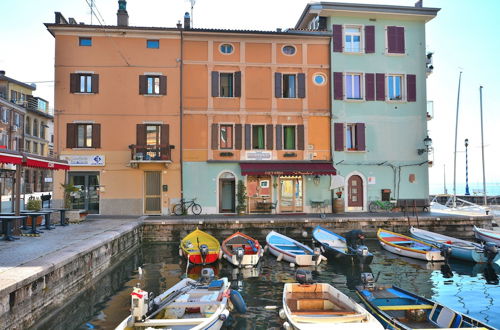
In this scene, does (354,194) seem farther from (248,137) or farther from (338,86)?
(248,137)

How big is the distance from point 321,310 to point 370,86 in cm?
2078

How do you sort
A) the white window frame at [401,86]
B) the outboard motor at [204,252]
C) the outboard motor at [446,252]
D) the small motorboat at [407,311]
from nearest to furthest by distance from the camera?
the small motorboat at [407,311] < the outboard motor at [204,252] < the outboard motor at [446,252] < the white window frame at [401,86]

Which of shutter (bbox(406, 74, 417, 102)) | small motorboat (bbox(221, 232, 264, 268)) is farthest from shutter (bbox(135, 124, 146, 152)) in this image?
shutter (bbox(406, 74, 417, 102))

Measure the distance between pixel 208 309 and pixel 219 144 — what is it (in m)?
17.0

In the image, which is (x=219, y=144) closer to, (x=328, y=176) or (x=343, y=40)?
(x=328, y=176)

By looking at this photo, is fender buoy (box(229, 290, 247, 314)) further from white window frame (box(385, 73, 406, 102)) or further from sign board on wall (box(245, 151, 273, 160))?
white window frame (box(385, 73, 406, 102))

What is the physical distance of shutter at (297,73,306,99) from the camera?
25938 mm

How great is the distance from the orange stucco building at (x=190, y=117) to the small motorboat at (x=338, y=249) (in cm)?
651

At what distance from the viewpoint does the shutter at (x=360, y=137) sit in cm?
2627

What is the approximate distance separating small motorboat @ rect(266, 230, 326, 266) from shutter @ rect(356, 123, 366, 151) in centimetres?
1092

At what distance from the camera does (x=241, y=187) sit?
24.6 m

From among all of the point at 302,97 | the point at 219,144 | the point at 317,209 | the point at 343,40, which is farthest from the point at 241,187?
the point at 343,40

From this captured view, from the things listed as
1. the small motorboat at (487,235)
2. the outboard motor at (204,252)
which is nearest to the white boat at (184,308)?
the outboard motor at (204,252)

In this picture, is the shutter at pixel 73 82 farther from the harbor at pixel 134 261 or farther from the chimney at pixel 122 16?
the harbor at pixel 134 261
